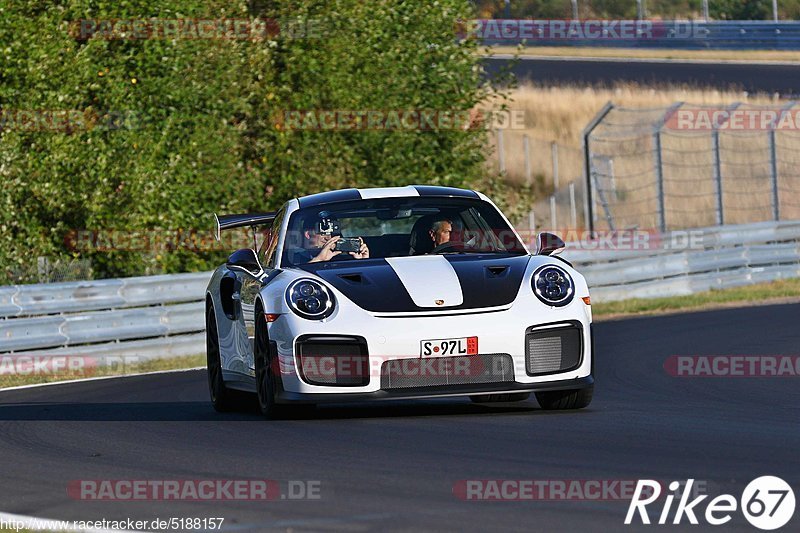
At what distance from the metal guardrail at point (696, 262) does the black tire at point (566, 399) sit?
1189cm

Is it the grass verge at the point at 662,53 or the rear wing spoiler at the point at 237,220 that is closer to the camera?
the rear wing spoiler at the point at 237,220

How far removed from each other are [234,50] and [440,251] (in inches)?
554

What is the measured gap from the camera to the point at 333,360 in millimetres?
8547

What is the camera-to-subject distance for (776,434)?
299 inches

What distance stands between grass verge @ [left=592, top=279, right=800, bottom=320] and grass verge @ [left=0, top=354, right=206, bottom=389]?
5.76 m

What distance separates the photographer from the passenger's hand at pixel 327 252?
9.59m

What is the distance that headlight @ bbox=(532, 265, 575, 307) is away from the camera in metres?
8.70

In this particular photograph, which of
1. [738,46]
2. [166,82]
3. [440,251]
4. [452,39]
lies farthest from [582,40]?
[440,251]

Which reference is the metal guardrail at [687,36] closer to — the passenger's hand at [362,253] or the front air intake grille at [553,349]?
the passenger's hand at [362,253]

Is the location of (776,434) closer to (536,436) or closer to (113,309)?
(536,436)

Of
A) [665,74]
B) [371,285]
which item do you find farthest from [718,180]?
[665,74]

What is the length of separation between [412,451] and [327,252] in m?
2.46

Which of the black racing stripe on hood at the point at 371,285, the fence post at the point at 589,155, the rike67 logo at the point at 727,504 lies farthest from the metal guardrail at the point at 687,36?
the rike67 logo at the point at 727,504

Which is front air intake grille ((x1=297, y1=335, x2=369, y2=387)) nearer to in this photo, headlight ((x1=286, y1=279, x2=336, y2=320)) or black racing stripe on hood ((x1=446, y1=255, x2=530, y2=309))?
headlight ((x1=286, y1=279, x2=336, y2=320))
